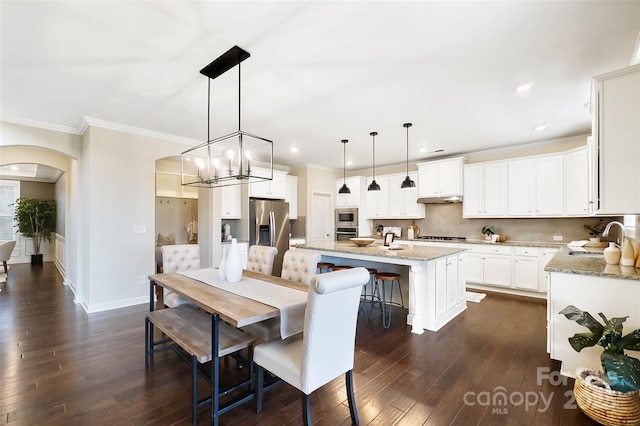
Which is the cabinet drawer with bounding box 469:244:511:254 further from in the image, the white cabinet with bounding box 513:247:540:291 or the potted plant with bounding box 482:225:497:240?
the potted plant with bounding box 482:225:497:240

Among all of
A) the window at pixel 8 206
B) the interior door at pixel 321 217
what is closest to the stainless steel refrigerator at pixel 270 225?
the interior door at pixel 321 217

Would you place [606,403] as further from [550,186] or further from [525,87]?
[550,186]

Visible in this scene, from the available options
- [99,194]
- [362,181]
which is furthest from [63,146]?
[362,181]

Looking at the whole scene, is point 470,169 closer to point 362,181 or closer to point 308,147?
point 362,181

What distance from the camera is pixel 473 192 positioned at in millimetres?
5582

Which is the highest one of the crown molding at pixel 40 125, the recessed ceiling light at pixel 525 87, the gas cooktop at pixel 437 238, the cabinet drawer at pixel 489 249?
the recessed ceiling light at pixel 525 87

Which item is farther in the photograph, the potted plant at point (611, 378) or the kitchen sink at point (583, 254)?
the kitchen sink at point (583, 254)

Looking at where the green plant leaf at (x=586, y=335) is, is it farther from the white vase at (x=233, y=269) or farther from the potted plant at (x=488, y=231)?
the potted plant at (x=488, y=231)

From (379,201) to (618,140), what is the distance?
16.4ft

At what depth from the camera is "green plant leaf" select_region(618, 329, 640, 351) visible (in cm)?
182

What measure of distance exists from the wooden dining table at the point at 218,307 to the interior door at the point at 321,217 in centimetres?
429

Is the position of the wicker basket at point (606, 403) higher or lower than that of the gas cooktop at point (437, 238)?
lower

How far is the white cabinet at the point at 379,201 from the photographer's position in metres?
6.86

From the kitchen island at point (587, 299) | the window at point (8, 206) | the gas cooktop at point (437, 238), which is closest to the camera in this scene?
the kitchen island at point (587, 299)
